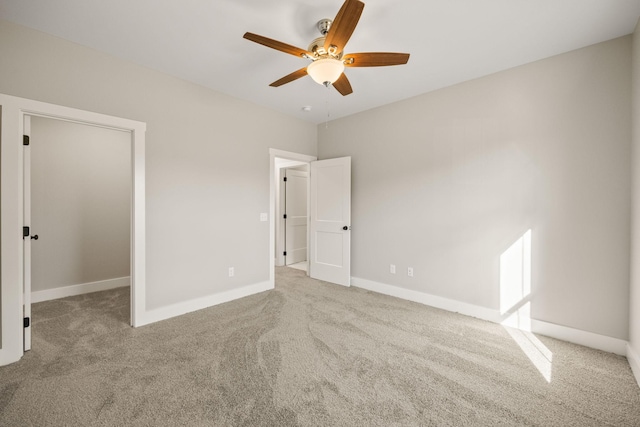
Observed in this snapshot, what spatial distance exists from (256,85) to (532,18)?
2.72 m

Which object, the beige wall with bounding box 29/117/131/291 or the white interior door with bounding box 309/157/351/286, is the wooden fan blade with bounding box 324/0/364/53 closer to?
the white interior door with bounding box 309/157/351/286

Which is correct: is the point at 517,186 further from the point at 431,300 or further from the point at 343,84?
the point at 343,84

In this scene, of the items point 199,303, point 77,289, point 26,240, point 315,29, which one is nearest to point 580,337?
point 315,29

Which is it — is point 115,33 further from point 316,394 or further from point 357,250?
point 357,250

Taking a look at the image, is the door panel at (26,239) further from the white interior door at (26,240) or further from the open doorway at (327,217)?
the open doorway at (327,217)

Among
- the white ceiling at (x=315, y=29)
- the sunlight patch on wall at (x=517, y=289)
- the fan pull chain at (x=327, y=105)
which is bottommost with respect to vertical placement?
the sunlight patch on wall at (x=517, y=289)

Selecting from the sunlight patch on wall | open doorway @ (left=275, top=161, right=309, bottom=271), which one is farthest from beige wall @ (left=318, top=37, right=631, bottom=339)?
open doorway @ (left=275, top=161, right=309, bottom=271)

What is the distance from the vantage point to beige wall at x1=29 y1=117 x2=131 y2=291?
144 inches

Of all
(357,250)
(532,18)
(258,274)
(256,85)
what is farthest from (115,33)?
(357,250)

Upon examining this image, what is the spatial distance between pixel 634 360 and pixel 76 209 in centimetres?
636

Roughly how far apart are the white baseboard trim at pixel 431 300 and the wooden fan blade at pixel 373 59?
109 inches

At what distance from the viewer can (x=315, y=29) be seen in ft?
7.36

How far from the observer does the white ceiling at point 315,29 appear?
6.57 ft

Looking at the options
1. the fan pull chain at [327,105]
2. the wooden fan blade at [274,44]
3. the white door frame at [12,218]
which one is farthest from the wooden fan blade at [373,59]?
the white door frame at [12,218]
